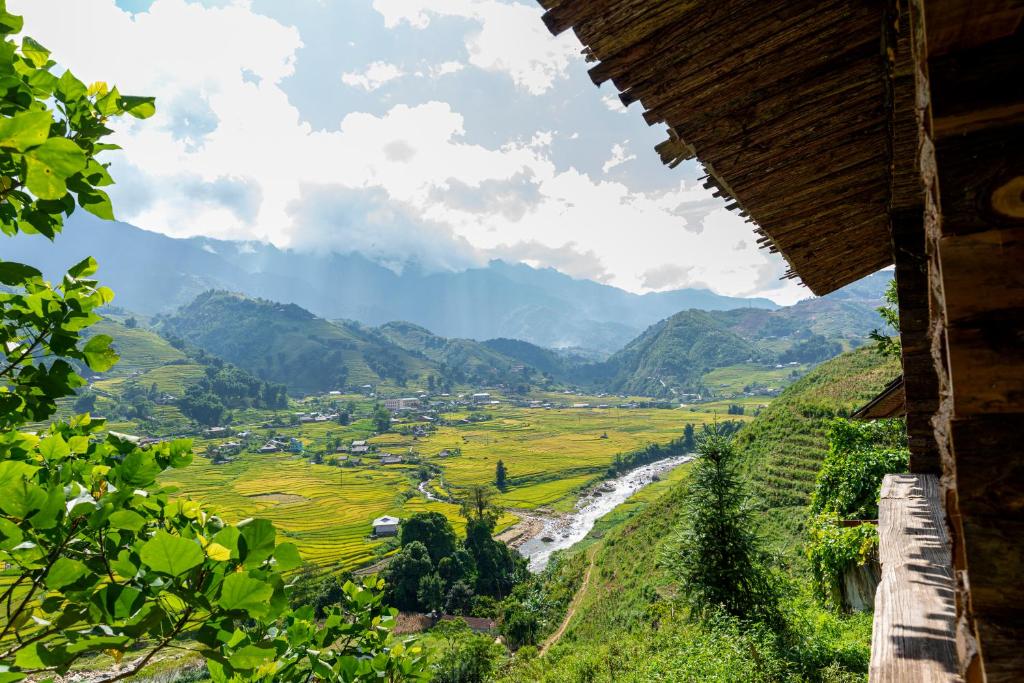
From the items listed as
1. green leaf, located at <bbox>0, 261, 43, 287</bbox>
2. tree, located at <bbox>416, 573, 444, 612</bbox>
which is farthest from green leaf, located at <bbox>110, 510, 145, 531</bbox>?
tree, located at <bbox>416, 573, 444, 612</bbox>

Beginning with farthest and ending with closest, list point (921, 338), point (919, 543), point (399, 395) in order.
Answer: point (399, 395)
point (921, 338)
point (919, 543)

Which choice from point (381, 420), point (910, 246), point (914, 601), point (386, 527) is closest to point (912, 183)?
point (910, 246)

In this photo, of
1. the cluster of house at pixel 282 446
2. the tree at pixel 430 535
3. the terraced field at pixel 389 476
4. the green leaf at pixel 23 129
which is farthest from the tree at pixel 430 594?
the cluster of house at pixel 282 446

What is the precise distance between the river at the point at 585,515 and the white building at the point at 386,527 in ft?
47.5

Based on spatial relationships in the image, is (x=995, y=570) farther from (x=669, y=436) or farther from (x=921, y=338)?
(x=669, y=436)

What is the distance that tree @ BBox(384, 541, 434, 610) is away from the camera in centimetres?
3931

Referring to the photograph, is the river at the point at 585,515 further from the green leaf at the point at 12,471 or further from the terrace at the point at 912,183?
the green leaf at the point at 12,471

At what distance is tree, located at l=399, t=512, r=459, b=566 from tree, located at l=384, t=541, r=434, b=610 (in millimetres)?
1572

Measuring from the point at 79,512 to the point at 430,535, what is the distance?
45.6m

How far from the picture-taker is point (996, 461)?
3.39ft

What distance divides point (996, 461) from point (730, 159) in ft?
6.09

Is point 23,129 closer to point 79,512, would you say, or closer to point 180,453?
point 79,512

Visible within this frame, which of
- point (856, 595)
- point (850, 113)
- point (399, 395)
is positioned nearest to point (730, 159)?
point (850, 113)

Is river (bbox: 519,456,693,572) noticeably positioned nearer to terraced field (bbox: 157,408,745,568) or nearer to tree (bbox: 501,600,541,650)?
Answer: terraced field (bbox: 157,408,745,568)
